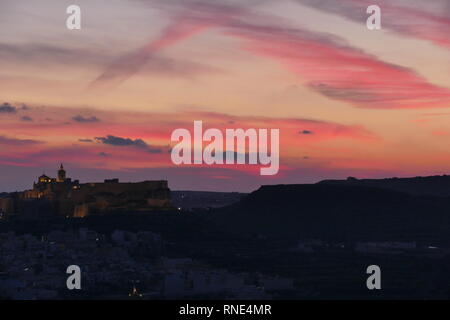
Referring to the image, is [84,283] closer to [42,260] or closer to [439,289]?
[42,260]

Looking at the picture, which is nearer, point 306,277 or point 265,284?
point 265,284

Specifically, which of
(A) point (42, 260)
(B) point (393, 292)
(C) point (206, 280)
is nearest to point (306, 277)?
(B) point (393, 292)

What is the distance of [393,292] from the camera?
6565 inches

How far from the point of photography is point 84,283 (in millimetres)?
158750
